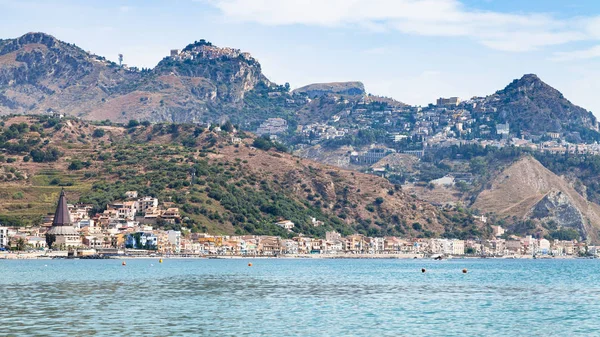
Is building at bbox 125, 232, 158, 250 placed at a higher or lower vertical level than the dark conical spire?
lower

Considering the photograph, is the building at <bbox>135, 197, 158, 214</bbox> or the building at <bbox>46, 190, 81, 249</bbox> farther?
the building at <bbox>135, 197, 158, 214</bbox>

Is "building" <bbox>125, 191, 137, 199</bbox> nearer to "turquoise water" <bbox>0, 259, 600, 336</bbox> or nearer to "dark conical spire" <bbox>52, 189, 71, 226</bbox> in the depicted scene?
"dark conical spire" <bbox>52, 189, 71, 226</bbox>

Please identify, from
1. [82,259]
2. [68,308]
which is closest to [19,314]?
[68,308]

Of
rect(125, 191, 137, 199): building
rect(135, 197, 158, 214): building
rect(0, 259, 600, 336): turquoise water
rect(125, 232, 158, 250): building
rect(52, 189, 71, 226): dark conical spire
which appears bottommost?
rect(0, 259, 600, 336): turquoise water

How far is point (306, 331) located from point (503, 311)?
15.9m

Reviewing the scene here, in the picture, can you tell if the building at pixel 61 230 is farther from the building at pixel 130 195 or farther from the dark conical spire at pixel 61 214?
the building at pixel 130 195

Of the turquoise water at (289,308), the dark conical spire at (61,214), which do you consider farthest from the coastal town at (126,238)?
the turquoise water at (289,308)

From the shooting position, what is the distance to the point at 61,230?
165750mm

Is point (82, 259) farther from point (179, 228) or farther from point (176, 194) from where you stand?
point (176, 194)

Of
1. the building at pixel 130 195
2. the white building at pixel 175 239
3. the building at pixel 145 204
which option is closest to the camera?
the white building at pixel 175 239

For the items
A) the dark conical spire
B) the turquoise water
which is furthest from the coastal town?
the turquoise water

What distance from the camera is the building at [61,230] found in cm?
16462

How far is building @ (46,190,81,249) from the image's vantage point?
16462 centimetres

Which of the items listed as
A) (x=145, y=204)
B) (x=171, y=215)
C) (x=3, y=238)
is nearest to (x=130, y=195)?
(x=145, y=204)
